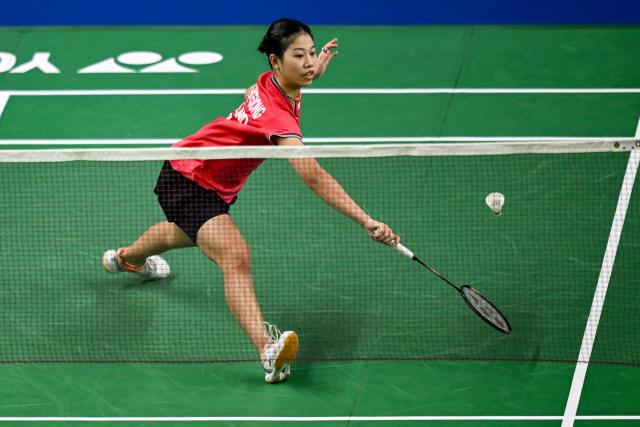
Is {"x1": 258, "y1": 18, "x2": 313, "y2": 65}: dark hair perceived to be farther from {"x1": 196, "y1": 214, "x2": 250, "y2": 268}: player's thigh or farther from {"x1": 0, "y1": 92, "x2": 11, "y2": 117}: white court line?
{"x1": 0, "y1": 92, "x2": 11, "y2": 117}: white court line

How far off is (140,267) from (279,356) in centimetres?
162

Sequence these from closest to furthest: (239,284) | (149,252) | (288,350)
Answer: (288,350) → (239,284) → (149,252)

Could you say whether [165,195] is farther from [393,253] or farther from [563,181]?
[563,181]

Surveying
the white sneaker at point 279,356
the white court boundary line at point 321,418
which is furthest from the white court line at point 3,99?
the white sneaker at point 279,356

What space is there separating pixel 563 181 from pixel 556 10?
3185mm

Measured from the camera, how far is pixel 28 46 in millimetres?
11625

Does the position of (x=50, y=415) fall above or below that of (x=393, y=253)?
below

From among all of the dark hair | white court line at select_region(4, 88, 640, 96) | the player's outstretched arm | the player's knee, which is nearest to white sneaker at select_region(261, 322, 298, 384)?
the player's knee

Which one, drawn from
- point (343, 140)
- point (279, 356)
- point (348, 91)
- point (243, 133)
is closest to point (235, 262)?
point (279, 356)

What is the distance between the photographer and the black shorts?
719 centimetres

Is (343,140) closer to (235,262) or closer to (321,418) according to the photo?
(235,262)

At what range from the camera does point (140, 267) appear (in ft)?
26.4

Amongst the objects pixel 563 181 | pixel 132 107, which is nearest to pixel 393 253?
pixel 563 181

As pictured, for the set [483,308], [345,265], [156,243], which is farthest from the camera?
[345,265]
